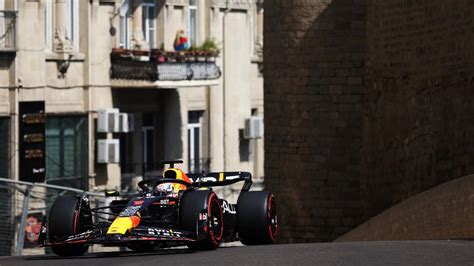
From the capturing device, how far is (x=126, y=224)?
679 inches

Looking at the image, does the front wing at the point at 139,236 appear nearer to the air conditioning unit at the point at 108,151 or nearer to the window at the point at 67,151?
the window at the point at 67,151

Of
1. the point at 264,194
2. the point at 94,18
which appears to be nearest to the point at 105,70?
the point at 94,18

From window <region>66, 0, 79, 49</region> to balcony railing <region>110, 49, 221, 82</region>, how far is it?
1226mm

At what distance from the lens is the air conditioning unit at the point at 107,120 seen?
40.2m

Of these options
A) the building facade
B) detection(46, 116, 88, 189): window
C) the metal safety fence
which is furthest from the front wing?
detection(46, 116, 88, 189): window

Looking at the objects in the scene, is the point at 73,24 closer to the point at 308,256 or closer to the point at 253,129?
the point at 253,129

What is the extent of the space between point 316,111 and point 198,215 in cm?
1339

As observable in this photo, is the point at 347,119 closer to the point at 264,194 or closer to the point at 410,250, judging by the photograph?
the point at 264,194

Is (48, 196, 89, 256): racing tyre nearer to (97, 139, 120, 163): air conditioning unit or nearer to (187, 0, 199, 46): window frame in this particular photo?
(97, 139, 120, 163): air conditioning unit

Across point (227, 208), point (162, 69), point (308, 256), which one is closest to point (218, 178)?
point (227, 208)

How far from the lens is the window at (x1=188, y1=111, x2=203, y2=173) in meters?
45.1

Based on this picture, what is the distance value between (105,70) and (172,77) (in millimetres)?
2398

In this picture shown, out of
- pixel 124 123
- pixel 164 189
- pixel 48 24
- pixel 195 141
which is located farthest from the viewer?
pixel 195 141

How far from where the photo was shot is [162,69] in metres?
42.6
